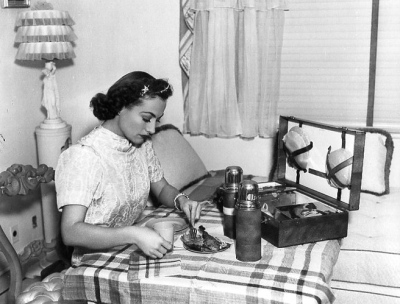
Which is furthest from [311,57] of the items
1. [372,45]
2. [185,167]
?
[185,167]

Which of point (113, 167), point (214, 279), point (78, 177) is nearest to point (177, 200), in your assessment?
point (113, 167)

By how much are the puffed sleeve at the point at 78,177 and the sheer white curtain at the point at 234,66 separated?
5.57 ft

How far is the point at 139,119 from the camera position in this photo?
6.31 feet

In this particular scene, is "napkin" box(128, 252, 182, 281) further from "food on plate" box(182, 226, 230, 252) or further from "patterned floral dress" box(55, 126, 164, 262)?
"patterned floral dress" box(55, 126, 164, 262)

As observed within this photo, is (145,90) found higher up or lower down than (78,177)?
higher up

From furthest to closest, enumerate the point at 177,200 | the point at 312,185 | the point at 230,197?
the point at 177,200
the point at 312,185
the point at 230,197

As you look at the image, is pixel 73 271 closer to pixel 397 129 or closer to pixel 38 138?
pixel 38 138

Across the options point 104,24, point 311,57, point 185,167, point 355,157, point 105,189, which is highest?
point 104,24

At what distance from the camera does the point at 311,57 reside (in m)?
3.44

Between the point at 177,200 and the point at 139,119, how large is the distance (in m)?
0.39

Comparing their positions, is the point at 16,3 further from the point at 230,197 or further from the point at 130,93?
the point at 230,197

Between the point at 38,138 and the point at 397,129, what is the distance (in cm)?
235

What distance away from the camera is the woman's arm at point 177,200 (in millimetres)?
1915

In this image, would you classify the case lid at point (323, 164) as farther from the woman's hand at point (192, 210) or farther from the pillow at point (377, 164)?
the pillow at point (377, 164)
